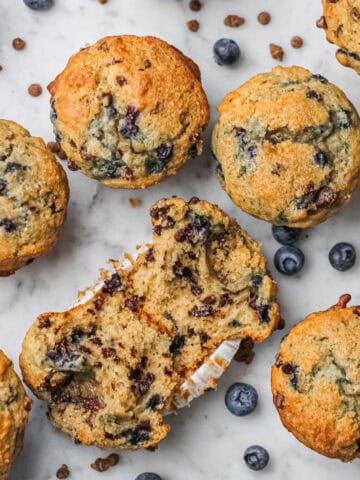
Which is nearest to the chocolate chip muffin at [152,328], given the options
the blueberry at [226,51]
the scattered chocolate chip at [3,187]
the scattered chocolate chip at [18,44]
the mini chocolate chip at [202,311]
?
the mini chocolate chip at [202,311]

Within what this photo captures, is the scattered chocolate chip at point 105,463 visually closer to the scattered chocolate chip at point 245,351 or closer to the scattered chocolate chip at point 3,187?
the scattered chocolate chip at point 245,351

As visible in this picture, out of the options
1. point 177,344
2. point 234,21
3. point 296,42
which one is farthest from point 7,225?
point 296,42

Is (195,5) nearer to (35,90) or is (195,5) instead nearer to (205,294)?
(35,90)

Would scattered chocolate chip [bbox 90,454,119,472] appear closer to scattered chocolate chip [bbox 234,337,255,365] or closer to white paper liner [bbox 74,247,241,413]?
white paper liner [bbox 74,247,241,413]

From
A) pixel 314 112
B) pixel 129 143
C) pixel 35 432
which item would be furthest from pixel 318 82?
pixel 35 432

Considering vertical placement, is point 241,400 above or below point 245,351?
below

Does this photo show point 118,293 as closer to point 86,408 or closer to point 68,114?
point 86,408
